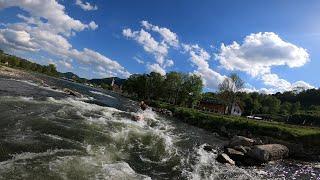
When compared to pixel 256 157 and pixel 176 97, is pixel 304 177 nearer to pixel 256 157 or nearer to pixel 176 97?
pixel 256 157

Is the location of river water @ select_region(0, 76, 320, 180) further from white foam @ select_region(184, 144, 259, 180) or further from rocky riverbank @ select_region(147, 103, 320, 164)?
rocky riverbank @ select_region(147, 103, 320, 164)

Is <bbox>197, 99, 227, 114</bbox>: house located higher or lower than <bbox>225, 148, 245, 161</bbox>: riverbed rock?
higher

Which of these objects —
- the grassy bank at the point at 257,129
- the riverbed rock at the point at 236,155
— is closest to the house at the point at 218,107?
the grassy bank at the point at 257,129

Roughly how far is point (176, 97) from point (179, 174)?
369ft

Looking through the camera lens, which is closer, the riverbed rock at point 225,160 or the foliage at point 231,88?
the riverbed rock at point 225,160

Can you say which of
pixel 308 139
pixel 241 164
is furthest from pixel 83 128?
pixel 308 139

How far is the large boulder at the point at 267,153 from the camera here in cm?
3216

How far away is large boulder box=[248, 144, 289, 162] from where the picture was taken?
32156 mm

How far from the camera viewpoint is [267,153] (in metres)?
33.2

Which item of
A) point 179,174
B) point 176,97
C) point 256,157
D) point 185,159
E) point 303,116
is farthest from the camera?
point 176,97

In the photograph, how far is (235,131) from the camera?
57219 mm

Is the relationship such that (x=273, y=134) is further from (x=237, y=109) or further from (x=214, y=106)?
(x=214, y=106)

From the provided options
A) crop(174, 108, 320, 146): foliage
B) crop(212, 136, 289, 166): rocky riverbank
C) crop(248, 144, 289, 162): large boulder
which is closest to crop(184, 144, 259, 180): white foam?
crop(212, 136, 289, 166): rocky riverbank

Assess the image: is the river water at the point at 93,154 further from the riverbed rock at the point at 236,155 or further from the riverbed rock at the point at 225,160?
the riverbed rock at the point at 236,155
